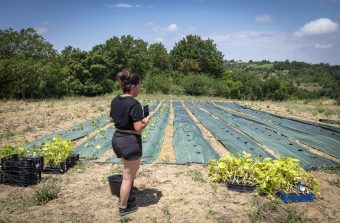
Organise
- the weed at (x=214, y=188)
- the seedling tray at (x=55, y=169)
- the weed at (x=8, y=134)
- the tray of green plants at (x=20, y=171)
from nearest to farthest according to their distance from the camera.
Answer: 1. the weed at (x=214, y=188)
2. the tray of green plants at (x=20, y=171)
3. the seedling tray at (x=55, y=169)
4. the weed at (x=8, y=134)

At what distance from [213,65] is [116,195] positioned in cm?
4706

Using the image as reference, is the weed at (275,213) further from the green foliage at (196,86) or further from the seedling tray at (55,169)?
the green foliage at (196,86)

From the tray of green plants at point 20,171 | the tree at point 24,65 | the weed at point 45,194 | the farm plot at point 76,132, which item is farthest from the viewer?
the tree at point 24,65

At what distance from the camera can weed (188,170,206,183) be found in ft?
18.4

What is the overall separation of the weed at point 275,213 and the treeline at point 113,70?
1028 inches

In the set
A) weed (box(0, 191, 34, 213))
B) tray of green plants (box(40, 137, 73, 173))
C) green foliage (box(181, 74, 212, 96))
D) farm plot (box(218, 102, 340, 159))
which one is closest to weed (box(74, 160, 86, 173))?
tray of green plants (box(40, 137, 73, 173))

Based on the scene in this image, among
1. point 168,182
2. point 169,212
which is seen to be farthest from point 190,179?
point 169,212

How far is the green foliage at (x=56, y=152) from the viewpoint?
19.7ft

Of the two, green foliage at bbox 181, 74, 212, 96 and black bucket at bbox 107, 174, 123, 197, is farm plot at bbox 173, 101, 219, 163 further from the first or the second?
green foliage at bbox 181, 74, 212, 96

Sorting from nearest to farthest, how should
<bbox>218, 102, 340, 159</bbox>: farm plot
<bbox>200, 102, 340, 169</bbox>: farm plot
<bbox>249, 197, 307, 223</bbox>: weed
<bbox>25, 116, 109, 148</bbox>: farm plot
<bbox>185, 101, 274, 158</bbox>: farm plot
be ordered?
<bbox>249, 197, 307, 223</bbox>: weed < <bbox>200, 102, 340, 169</bbox>: farm plot < <bbox>185, 101, 274, 158</bbox>: farm plot < <bbox>218, 102, 340, 159</bbox>: farm plot < <bbox>25, 116, 109, 148</bbox>: farm plot

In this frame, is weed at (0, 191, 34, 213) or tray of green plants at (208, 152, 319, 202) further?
tray of green plants at (208, 152, 319, 202)

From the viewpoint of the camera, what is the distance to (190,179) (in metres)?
5.69

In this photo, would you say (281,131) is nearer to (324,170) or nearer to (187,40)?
(324,170)

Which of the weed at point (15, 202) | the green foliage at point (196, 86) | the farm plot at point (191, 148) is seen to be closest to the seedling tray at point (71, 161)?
the weed at point (15, 202)
